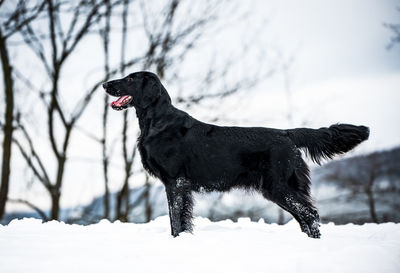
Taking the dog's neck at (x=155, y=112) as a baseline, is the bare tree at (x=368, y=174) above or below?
above

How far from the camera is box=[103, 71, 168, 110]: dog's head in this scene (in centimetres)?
451

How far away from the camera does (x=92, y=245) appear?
3117mm

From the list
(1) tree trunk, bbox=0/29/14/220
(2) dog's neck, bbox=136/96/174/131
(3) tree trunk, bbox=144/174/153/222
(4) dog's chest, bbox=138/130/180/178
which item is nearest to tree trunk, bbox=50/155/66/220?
(1) tree trunk, bbox=0/29/14/220

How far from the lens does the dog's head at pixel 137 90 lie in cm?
451

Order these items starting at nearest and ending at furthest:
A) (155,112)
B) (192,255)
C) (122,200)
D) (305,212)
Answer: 1. (192,255)
2. (305,212)
3. (155,112)
4. (122,200)

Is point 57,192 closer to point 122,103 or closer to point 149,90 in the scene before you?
point 122,103

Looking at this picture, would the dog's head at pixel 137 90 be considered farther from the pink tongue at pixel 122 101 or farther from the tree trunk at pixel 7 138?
the tree trunk at pixel 7 138

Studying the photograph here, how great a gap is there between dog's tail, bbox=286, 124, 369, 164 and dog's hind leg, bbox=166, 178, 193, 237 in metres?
1.41

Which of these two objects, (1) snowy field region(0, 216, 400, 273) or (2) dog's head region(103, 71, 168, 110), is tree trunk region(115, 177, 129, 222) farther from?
(1) snowy field region(0, 216, 400, 273)

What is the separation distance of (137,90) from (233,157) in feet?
4.93

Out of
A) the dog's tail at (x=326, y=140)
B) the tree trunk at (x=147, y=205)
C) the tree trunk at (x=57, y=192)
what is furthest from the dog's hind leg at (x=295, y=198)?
the tree trunk at (x=57, y=192)

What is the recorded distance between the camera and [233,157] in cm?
423

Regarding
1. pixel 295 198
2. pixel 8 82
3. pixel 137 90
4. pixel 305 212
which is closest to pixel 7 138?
pixel 8 82

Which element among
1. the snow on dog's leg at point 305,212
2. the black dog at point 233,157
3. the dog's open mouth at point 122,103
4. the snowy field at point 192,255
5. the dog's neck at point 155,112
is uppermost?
the dog's open mouth at point 122,103
